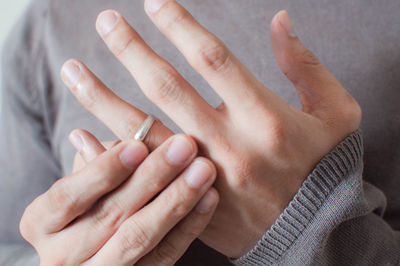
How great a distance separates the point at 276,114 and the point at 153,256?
0.88 ft

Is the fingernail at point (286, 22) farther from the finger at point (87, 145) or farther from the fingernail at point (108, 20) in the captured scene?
the finger at point (87, 145)

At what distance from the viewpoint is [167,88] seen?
50cm

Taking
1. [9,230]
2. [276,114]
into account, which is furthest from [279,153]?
[9,230]

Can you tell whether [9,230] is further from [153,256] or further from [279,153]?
[279,153]

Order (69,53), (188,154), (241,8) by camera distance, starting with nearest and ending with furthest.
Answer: (188,154), (241,8), (69,53)

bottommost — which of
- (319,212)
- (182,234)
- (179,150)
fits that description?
(319,212)

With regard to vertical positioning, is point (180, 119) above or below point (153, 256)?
above

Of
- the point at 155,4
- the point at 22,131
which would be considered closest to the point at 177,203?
the point at 155,4

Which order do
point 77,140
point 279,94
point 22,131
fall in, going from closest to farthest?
point 77,140 < point 279,94 < point 22,131

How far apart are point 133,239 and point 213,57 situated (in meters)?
0.25

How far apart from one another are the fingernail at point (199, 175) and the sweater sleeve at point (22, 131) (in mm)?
573

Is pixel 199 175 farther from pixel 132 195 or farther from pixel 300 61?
pixel 300 61

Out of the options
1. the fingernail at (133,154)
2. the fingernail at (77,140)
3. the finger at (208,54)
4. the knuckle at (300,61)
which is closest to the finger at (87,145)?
the fingernail at (77,140)

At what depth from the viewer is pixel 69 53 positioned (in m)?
0.87
